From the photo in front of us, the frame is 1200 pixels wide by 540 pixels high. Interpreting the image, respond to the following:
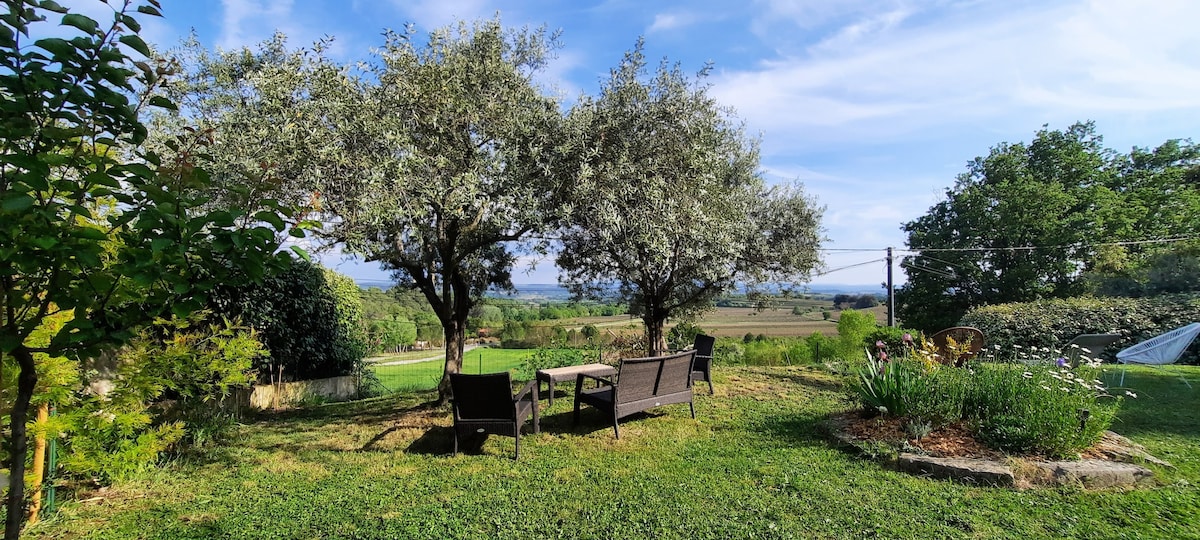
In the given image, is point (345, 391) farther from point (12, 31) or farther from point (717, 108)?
point (12, 31)

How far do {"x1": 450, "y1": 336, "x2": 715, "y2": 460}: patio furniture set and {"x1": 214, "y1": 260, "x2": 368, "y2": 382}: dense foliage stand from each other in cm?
372

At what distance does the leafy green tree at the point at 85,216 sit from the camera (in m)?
1.35

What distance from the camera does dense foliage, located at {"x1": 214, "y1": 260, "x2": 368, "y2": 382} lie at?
739cm

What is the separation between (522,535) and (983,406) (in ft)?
14.5

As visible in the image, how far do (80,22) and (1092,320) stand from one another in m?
20.0

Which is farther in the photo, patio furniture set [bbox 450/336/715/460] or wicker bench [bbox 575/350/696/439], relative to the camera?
wicker bench [bbox 575/350/696/439]

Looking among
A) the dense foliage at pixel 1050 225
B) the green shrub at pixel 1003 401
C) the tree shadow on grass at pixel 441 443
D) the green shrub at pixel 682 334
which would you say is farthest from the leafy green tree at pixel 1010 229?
the tree shadow on grass at pixel 441 443

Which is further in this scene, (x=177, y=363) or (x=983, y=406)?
(x=983, y=406)

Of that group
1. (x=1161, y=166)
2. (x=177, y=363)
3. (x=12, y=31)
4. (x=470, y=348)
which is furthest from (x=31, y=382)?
(x=1161, y=166)

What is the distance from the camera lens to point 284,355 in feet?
26.3

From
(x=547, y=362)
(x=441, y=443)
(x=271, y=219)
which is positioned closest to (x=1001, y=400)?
(x=441, y=443)

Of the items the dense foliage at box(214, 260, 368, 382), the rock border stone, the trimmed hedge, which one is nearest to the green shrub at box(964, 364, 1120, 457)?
the rock border stone

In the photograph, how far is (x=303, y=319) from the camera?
818 cm

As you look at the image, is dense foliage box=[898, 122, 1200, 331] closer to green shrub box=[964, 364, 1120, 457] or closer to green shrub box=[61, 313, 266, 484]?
green shrub box=[964, 364, 1120, 457]
